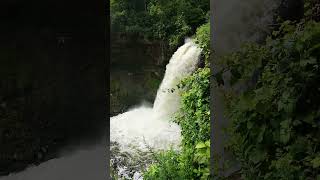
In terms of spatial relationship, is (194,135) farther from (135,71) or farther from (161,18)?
Answer: (161,18)

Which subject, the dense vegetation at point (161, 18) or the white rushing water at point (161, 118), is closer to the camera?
the white rushing water at point (161, 118)

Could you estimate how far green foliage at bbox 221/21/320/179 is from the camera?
6.57 feet

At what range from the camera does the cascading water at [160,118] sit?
7.65 m

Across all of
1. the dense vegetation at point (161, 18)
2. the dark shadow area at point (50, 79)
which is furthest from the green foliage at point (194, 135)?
the dense vegetation at point (161, 18)

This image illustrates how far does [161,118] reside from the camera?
8.09 metres

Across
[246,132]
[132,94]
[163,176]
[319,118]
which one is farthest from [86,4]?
[132,94]

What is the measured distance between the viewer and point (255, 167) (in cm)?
228

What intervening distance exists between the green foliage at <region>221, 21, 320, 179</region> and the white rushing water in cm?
503

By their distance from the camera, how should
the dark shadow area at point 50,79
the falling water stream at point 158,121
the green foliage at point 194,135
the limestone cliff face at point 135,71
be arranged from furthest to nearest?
the limestone cliff face at point 135,71 → the falling water stream at point 158,121 → the green foliage at point 194,135 → the dark shadow area at point 50,79

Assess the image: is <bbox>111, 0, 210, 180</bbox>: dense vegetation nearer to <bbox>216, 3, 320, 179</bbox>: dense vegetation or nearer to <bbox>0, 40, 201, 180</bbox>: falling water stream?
<bbox>0, 40, 201, 180</bbox>: falling water stream

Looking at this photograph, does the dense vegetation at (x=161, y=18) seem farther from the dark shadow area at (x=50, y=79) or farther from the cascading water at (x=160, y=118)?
the dark shadow area at (x=50, y=79)

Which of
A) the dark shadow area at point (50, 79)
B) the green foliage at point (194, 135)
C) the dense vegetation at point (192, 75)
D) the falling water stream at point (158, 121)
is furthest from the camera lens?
the falling water stream at point (158, 121)

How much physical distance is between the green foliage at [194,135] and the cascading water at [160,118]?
5.37ft

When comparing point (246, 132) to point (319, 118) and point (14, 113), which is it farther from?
point (14, 113)
